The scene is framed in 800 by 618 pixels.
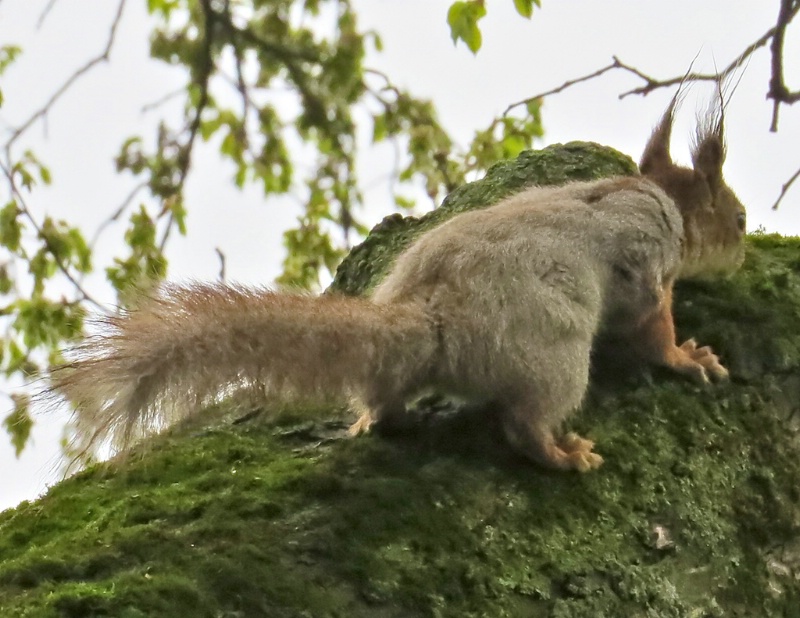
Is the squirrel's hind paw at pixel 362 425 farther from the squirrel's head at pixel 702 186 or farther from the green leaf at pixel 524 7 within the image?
the green leaf at pixel 524 7

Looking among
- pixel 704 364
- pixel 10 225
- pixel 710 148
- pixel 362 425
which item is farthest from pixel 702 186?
pixel 10 225

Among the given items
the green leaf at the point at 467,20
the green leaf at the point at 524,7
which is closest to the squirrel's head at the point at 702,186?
the green leaf at the point at 524,7

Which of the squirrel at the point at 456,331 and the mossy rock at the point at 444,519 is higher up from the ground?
the squirrel at the point at 456,331

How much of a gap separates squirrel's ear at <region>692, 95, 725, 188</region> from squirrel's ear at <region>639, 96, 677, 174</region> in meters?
0.13

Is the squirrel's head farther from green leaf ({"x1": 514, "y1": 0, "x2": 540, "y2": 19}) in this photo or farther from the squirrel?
green leaf ({"x1": 514, "y1": 0, "x2": 540, "y2": 19})

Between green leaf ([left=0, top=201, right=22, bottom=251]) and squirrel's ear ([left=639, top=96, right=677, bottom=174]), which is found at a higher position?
green leaf ([left=0, top=201, right=22, bottom=251])

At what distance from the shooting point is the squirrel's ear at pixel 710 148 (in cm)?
346

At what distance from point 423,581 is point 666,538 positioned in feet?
2.08

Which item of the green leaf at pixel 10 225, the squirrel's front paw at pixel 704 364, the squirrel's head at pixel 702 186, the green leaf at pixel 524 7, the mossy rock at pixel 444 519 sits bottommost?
the mossy rock at pixel 444 519

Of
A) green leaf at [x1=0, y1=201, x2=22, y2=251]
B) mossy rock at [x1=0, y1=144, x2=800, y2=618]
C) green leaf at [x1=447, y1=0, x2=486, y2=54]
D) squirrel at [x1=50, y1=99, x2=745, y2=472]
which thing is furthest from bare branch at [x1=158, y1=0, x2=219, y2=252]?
mossy rock at [x1=0, y1=144, x2=800, y2=618]

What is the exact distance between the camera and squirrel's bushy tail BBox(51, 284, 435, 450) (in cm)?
191

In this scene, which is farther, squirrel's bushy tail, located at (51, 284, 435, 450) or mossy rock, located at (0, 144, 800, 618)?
squirrel's bushy tail, located at (51, 284, 435, 450)

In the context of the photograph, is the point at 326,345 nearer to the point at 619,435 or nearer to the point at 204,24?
the point at 619,435

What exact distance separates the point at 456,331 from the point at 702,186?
1619 millimetres
